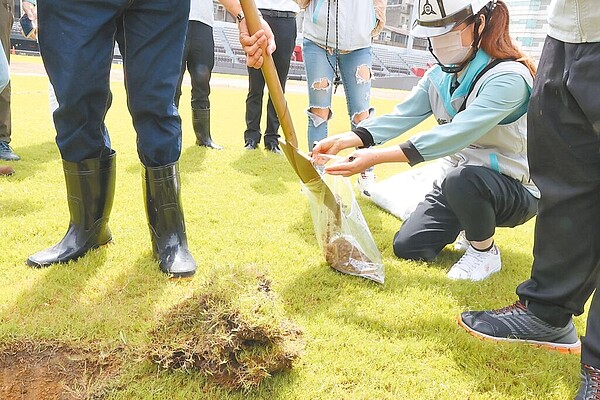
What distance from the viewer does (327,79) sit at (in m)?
3.27

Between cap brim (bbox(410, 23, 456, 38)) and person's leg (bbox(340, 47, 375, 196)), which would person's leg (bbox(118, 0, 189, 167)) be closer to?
cap brim (bbox(410, 23, 456, 38))

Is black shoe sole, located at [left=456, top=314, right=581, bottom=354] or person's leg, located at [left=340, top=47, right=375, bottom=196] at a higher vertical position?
person's leg, located at [left=340, top=47, right=375, bottom=196]

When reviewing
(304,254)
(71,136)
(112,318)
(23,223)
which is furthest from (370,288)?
(23,223)

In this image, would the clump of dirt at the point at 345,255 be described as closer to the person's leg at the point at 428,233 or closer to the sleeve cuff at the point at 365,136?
the person's leg at the point at 428,233

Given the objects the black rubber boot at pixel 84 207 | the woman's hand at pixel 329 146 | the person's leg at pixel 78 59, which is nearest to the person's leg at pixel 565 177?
the woman's hand at pixel 329 146

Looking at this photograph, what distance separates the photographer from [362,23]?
10.6ft

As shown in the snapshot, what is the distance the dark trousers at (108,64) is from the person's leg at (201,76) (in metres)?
2.54

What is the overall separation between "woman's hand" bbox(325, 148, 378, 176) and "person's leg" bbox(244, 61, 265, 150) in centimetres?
287

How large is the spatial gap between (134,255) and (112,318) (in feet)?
1.69

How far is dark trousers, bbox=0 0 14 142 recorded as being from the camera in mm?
3537

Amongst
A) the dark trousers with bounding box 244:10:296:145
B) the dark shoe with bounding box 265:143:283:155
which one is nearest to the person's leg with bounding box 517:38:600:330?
the dark trousers with bounding box 244:10:296:145

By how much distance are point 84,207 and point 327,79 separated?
5.89 feet

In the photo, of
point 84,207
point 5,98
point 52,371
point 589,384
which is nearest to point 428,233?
point 589,384

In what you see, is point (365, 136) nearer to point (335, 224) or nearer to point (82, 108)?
point (335, 224)
